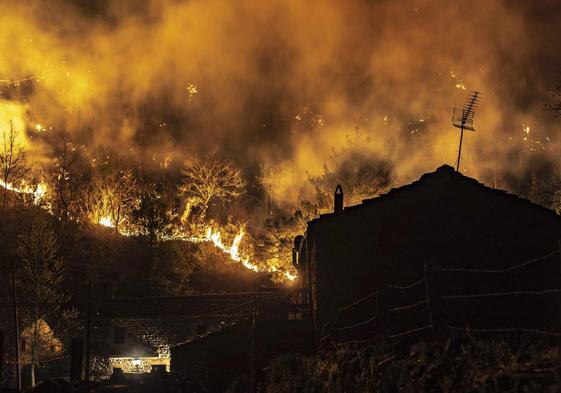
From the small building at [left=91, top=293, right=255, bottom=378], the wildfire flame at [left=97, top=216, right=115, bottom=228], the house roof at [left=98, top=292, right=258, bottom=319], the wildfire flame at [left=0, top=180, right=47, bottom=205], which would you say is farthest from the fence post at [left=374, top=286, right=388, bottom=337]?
the wildfire flame at [left=0, top=180, right=47, bottom=205]

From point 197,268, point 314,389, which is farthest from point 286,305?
point 197,268

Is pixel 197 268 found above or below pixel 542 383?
above

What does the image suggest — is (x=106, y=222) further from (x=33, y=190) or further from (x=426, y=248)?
(x=426, y=248)

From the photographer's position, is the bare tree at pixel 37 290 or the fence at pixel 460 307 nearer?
the fence at pixel 460 307

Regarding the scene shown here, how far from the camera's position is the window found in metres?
48.2

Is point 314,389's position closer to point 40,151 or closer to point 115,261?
point 115,261

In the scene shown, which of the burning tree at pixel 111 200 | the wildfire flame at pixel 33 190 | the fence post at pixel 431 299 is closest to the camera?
the fence post at pixel 431 299

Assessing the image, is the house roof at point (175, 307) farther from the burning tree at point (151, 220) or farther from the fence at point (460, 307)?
the fence at point (460, 307)

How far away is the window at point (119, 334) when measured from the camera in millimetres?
48219

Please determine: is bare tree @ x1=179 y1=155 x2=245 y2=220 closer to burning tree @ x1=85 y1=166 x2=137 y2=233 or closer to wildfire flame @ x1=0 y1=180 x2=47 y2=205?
burning tree @ x1=85 y1=166 x2=137 y2=233

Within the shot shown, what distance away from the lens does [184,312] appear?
4716cm

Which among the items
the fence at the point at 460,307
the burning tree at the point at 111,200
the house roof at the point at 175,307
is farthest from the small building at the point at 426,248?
the burning tree at the point at 111,200

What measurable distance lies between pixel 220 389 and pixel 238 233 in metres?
48.9

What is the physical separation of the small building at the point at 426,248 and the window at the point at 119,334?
26.5 m
